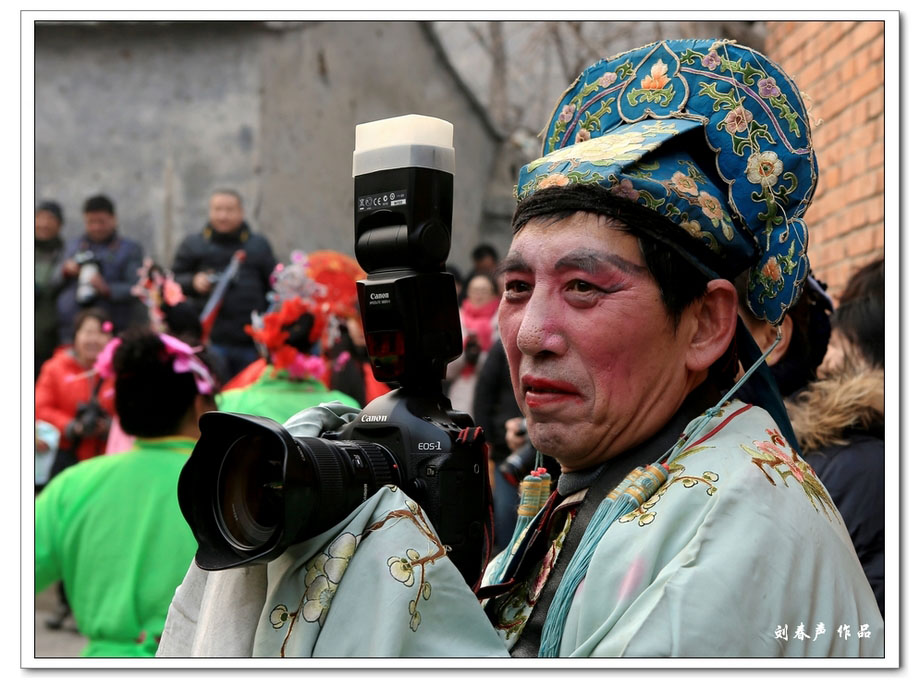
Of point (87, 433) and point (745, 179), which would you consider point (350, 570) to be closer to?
point (745, 179)

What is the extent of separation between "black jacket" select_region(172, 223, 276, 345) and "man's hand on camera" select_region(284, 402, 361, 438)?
4.25 meters

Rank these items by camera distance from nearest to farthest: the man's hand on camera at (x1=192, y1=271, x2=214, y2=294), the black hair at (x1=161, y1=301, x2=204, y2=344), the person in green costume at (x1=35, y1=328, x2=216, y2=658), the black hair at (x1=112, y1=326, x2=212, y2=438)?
the person in green costume at (x1=35, y1=328, x2=216, y2=658) → the black hair at (x1=112, y1=326, x2=212, y2=438) → the black hair at (x1=161, y1=301, x2=204, y2=344) → the man's hand on camera at (x1=192, y1=271, x2=214, y2=294)

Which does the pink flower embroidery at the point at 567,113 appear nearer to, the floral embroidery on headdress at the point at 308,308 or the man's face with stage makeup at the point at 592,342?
the man's face with stage makeup at the point at 592,342

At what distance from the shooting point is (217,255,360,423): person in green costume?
4164mm

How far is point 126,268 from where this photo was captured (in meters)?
6.63

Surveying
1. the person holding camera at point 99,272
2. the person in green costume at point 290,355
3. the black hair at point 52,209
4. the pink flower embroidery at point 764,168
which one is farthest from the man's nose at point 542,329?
the black hair at point 52,209

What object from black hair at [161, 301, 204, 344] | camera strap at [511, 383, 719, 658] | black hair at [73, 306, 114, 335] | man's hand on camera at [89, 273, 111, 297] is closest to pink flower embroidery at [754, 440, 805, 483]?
camera strap at [511, 383, 719, 658]

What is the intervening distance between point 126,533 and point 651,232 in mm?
2132

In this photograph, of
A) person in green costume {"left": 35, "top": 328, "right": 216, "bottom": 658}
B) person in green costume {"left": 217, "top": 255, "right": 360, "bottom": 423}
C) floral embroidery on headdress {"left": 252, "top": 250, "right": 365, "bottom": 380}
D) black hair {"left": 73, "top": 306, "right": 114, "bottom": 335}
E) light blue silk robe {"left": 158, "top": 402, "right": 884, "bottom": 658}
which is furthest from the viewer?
black hair {"left": 73, "top": 306, "right": 114, "bottom": 335}

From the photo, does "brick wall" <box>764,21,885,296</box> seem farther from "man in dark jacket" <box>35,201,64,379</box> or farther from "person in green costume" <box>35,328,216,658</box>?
"man in dark jacket" <box>35,201,64,379</box>

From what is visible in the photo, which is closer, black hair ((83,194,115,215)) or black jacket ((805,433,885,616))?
black jacket ((805,433,885,616))
